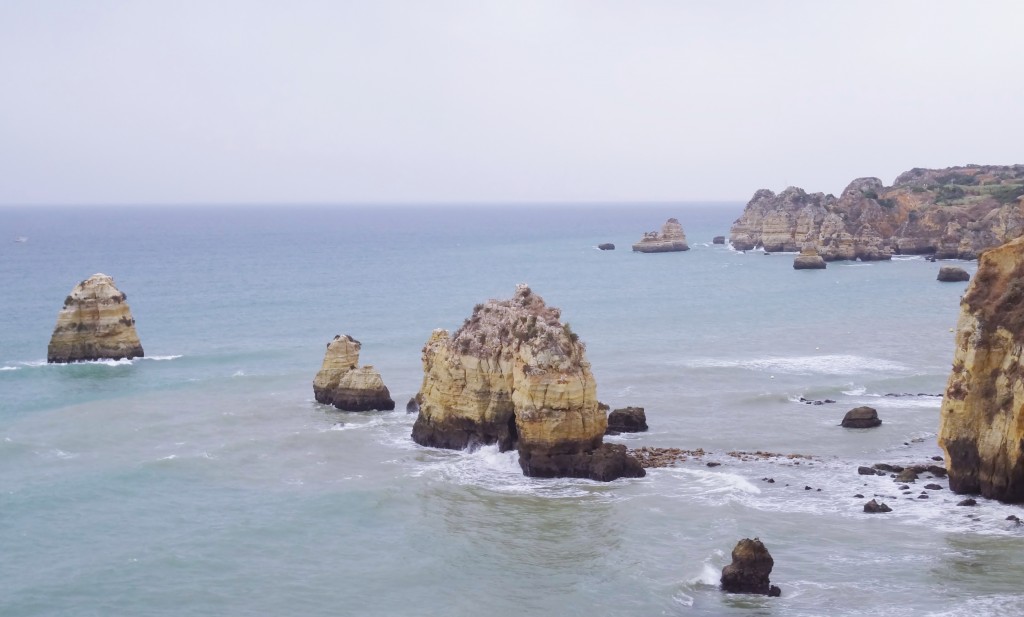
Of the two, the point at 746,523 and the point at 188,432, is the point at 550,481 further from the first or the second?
the point at 188,432

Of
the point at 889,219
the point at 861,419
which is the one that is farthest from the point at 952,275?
the point at 861,419

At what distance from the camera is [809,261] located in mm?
115688

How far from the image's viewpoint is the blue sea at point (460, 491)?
1117 inches

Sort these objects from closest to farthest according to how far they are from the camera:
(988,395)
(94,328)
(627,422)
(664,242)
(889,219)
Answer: (988,395) → (627,422) → (94,328) → (889,219) → (664,242)

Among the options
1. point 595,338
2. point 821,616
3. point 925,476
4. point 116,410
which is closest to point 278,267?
point 595,338

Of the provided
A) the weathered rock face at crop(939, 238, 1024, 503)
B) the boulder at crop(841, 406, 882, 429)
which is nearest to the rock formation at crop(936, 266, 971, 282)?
the boulder at crop(841, 406, 882, 429)

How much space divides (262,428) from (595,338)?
27.8 meters

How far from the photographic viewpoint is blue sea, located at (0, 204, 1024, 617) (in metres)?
28.4

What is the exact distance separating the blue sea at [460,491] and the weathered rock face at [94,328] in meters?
1.46

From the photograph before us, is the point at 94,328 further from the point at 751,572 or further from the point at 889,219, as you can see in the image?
the point at 889,219

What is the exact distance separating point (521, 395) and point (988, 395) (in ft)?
47.4

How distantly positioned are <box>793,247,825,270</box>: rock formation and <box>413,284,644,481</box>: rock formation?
7796cm

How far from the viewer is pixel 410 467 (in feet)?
130

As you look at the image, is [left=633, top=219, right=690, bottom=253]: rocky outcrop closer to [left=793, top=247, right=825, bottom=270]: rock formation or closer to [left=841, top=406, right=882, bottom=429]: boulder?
[left=793, top=247, right=825, bottom=270]: rock formation
